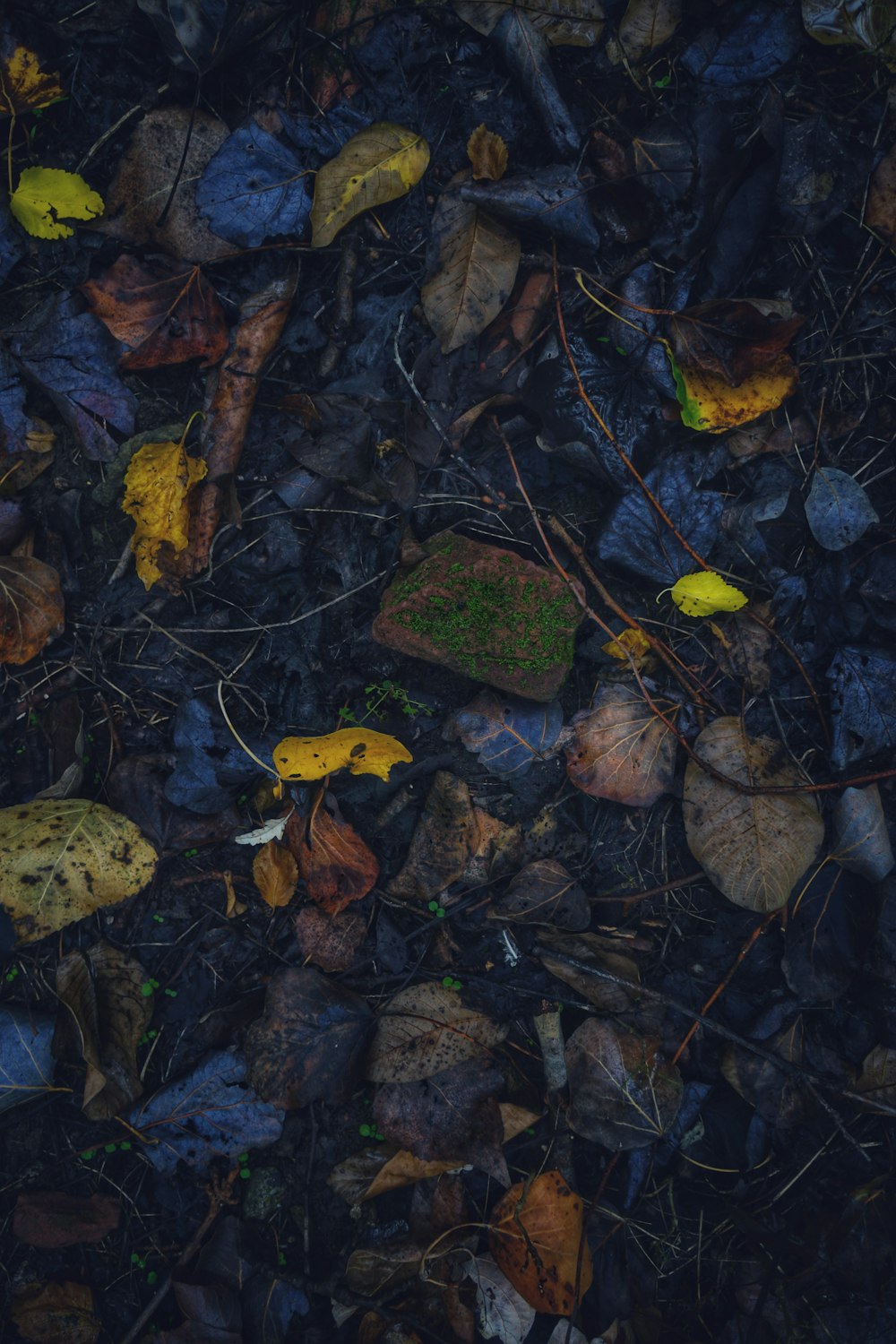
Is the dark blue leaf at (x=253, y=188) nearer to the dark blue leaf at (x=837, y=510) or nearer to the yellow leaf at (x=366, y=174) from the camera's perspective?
the yellow leaf at (x=366, y=174)

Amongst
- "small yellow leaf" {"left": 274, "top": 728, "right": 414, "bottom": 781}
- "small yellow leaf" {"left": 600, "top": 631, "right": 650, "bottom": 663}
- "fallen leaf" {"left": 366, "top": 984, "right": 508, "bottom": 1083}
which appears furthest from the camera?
"small yellow leaf" {"left": 600, "top": 631, "right": 650, "bottom": 663}

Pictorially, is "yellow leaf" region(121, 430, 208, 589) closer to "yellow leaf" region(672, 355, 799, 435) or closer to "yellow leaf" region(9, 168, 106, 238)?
"yellow leaf" region(9, 168, 106, 238)

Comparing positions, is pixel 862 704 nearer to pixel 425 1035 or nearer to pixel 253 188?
pixel 425 1035

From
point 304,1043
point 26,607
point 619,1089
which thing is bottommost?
point 619,1089

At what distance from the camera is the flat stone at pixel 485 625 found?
8.44 ft

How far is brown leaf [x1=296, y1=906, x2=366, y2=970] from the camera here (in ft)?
8.82

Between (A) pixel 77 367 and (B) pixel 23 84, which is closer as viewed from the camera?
(B) pixel 23 84

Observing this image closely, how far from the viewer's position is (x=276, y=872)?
266 cm

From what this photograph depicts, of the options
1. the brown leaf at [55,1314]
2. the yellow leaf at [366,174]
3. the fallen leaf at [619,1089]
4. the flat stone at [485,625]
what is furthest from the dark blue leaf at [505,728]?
the brown leaf at [55,1314]

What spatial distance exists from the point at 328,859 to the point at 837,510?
215 cm

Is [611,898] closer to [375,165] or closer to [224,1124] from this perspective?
[224,1124]

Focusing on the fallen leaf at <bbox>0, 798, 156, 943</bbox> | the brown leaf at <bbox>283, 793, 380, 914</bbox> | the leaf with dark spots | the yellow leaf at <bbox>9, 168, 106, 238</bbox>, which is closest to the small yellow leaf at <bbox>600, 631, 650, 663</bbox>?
the brown leaf at <bbox>283, 793, 380, 914</bbox>

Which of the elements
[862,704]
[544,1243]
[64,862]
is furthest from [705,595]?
[64,862]

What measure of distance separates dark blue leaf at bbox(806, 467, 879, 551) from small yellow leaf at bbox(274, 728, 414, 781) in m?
1.65
